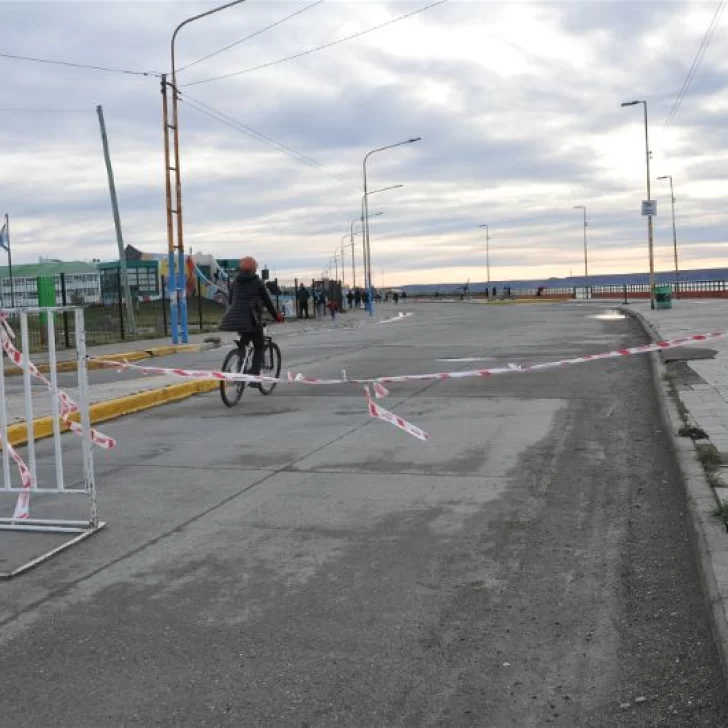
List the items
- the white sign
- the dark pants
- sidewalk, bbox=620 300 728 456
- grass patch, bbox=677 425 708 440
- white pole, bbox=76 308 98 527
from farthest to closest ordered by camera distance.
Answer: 1. the white sign
2. the dark pants
3. sidewalk, bbox=620 300 728 456
4. grass patch, bbox=677 425 708 440
5. white pole, bbox=76 308 98 527

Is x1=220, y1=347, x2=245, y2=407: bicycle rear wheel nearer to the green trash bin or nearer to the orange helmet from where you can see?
the orange helmet

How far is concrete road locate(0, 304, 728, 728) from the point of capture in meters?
3.28

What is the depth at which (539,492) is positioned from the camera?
630 centimetres

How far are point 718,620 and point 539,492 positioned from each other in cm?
263

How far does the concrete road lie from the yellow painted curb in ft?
1.96

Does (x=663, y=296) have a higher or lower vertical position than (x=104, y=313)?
lower

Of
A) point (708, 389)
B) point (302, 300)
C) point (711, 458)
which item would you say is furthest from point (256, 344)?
point (302, 300)

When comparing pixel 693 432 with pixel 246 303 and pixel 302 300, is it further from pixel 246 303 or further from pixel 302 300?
pixel 302 300

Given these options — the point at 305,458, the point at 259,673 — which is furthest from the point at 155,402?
the point at 259,673

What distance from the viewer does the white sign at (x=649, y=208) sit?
1480 inches

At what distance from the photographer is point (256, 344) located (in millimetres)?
11750

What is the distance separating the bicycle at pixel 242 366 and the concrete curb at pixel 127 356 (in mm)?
5560

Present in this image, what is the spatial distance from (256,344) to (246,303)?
67cm

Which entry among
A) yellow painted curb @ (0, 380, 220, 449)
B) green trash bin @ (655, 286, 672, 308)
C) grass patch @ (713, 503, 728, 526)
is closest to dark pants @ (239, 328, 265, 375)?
yellow painted curb @ (0, 380, 220, 449)
